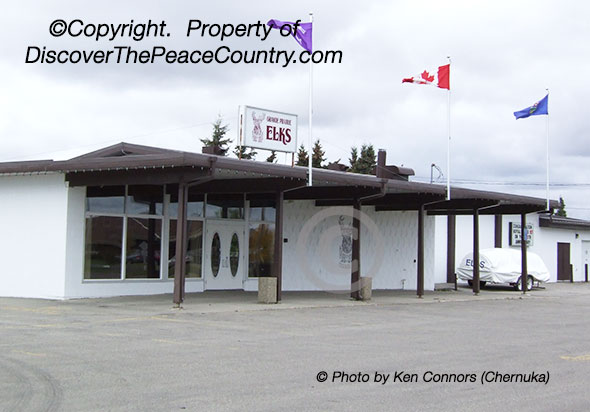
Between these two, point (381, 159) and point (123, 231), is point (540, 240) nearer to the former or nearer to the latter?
point (381, 159)

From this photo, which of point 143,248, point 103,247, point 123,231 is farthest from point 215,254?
point 103,247

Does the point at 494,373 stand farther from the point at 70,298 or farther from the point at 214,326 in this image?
the point at 70,298

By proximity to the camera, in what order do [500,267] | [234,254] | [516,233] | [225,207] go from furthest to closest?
[516,233] → [500,267] → [234,254] → [225,207]

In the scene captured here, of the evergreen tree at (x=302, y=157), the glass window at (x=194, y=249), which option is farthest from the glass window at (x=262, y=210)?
the evergreen tree at (x=302, y=157)

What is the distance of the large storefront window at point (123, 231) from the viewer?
2020 centimetres

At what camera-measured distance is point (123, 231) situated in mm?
20938

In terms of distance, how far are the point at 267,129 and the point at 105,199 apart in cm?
510

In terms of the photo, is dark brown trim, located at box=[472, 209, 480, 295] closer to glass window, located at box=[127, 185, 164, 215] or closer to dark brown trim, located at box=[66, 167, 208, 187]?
glass window, located at box=[127, 185, 164, 215]

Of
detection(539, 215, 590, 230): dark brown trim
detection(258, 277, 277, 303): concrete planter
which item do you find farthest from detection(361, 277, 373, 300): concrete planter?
detection(539, 215, 590, 230): dark brown trim

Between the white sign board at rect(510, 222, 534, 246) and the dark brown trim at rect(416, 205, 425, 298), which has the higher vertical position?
the white sign board at rect(510, 222, 534, 246)

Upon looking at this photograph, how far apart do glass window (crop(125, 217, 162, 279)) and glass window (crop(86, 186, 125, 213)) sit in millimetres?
593

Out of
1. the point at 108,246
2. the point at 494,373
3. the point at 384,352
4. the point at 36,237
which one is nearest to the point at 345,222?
the point at 108,246

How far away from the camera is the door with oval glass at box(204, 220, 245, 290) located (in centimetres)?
2409

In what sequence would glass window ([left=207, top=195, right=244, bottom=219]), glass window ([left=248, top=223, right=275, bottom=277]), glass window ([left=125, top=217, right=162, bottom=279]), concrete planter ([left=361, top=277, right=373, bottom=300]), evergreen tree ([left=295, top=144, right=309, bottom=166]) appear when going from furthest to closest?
evergreen tree ([left=295, top=144, right=309, bottom=166])
glass window ([left=248, top=223, right=275, bottom=277])
glass window ([left=207, top=195, right=244, bottom=219])
concrete planter ([left=361, top=277, right=373, bottom=300])
glass window ([left=125, top=217, right=162, bottom=279])
